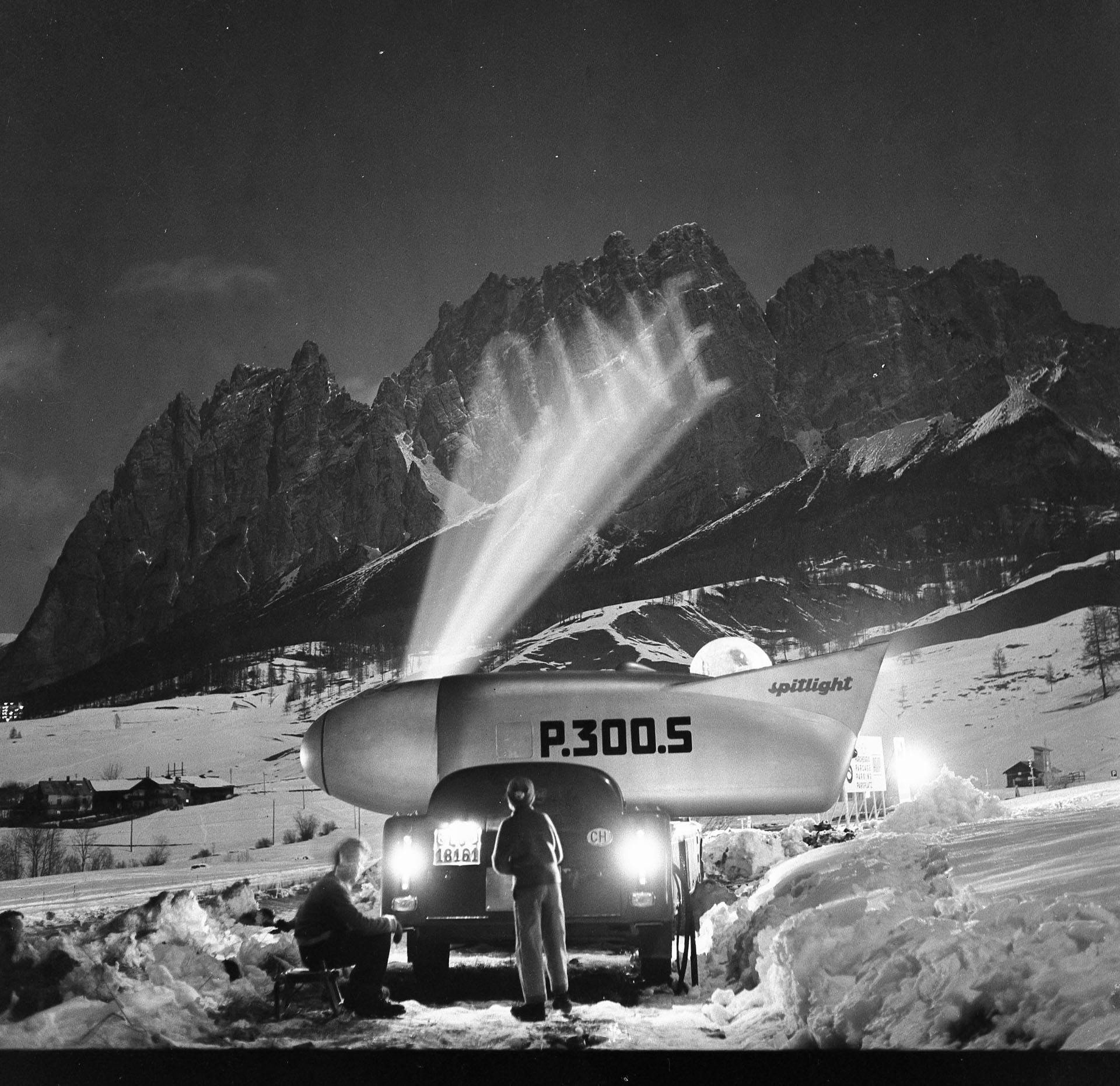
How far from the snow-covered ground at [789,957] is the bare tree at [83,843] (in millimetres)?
755

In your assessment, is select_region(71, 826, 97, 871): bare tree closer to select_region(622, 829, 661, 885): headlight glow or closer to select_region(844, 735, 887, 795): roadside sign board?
select_region(622, 829, 661, 885): headlight glow

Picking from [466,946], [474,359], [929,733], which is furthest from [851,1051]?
[474,359]

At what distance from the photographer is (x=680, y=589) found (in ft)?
43.4

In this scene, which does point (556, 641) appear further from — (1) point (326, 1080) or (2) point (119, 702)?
(1) point (326, 1080)

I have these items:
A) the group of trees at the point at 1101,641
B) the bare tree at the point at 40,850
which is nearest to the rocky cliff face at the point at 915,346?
the group of trees at the point at 1101,641

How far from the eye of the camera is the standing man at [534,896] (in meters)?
4.70

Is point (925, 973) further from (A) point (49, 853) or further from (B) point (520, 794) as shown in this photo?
(A) point (49, 853)

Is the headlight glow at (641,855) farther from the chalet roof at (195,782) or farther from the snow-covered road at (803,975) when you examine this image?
the chalet roof at (195,782)

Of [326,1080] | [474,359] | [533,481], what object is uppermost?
[474,359]

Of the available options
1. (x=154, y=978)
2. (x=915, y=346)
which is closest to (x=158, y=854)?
(x=154, y=978)

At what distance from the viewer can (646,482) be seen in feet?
45.1

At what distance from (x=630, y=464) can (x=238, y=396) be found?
528 centimetres

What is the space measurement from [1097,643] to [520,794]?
10123mm

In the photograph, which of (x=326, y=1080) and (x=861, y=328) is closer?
(x=326, y=1080)
